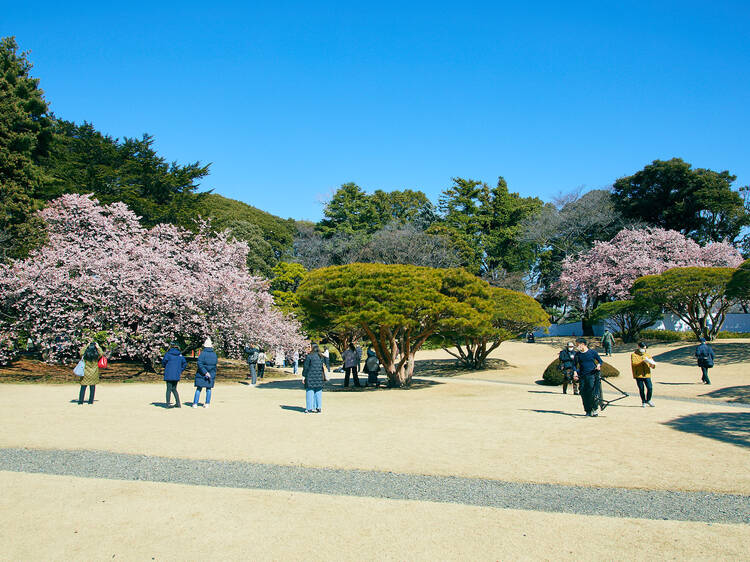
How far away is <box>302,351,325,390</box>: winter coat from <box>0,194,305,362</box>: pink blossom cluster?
10.8m

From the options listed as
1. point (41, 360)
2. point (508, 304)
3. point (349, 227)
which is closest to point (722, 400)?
point (508, 304)

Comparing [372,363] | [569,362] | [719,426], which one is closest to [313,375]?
[372,363]

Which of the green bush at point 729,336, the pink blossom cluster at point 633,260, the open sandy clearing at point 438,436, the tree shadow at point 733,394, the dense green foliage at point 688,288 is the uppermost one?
the pink blossom cluster at point 633,260

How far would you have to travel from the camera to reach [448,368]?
2770cm

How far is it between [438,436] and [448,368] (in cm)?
1900

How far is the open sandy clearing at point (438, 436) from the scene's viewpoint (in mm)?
6723

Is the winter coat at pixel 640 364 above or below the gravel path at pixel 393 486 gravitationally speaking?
above

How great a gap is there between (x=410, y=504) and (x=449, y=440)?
142 inches

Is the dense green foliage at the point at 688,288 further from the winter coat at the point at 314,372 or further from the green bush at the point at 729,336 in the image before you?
the winter coat at the point at 314,372

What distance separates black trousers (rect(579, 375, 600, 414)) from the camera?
10.9 m

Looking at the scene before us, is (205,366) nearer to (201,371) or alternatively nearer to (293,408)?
(201,371)

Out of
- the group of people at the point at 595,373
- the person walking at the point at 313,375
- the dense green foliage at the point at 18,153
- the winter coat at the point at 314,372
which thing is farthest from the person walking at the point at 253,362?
the group of people at the point at 595,373

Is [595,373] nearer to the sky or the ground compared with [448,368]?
nearer to the sky

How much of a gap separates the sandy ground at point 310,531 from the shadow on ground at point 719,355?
20769 mm
